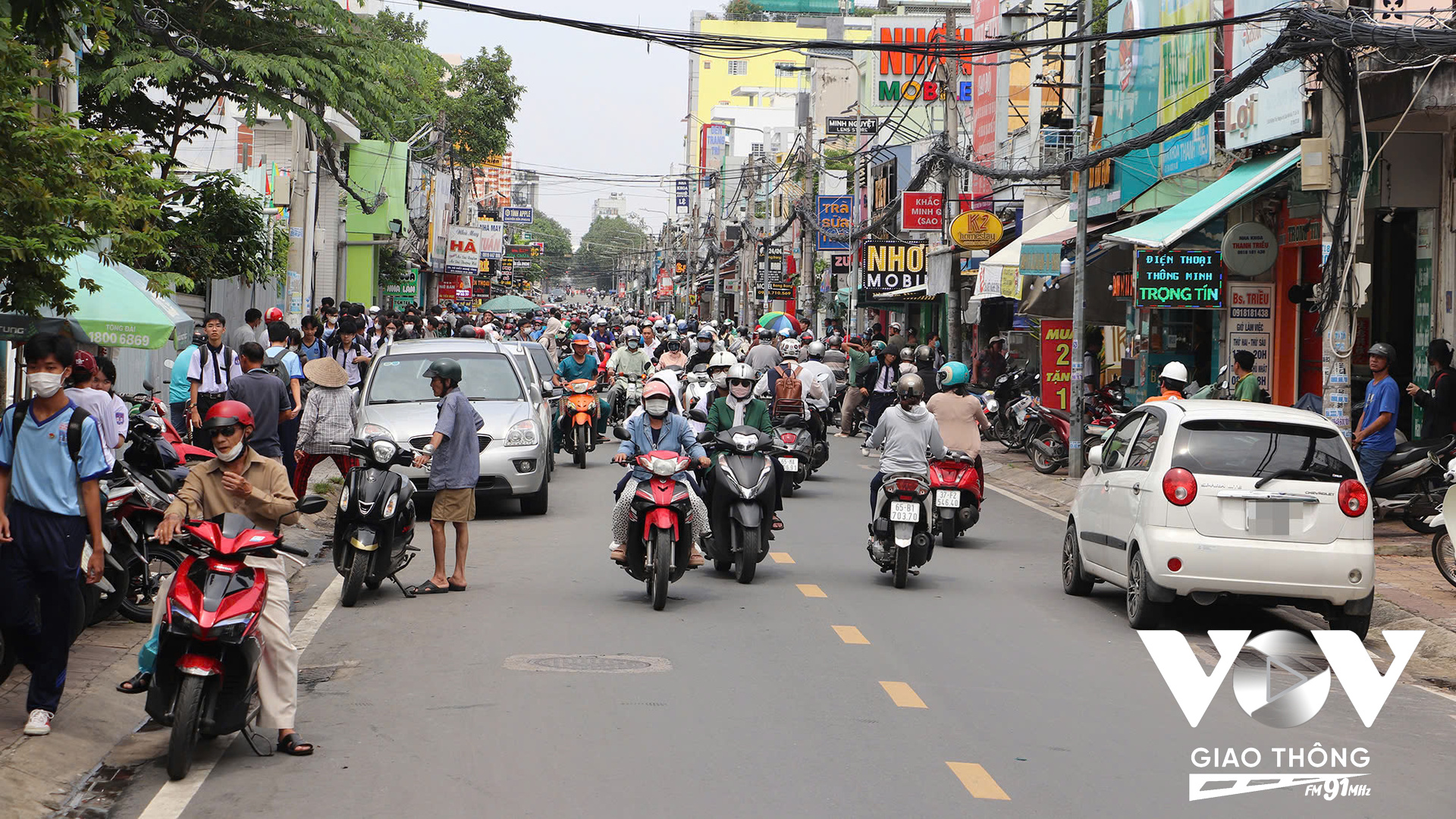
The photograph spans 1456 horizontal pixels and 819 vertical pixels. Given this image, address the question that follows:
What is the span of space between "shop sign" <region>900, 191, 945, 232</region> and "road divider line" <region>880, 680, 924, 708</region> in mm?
26716

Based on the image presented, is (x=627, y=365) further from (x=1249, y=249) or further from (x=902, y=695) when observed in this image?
(x=902, y=695)

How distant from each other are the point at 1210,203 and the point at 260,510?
15552 millimetres

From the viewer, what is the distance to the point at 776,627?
401 inches

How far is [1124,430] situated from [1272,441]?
5.33 feet

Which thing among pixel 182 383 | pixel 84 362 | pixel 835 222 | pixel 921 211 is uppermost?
pixel 835 222

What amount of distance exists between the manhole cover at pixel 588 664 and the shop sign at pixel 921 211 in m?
26.4

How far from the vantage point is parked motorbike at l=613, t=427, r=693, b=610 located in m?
10.7

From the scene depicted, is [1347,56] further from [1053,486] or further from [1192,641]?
[1053,486]

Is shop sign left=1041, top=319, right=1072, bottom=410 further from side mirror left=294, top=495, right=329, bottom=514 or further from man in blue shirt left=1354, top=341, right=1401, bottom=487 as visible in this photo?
side mirror left=294, top=495, right=329, bottom=514

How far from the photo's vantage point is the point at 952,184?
30.1 metres

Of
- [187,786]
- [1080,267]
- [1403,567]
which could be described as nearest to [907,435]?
[1403,567]

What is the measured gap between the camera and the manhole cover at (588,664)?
8.66 m

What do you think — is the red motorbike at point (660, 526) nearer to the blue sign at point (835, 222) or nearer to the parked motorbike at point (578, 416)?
the parked motorbike at point (578, 416)

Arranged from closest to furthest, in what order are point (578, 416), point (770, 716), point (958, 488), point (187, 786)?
point (187, 786)
point (770, 716)
point (958, 488)
point (578, 416)
